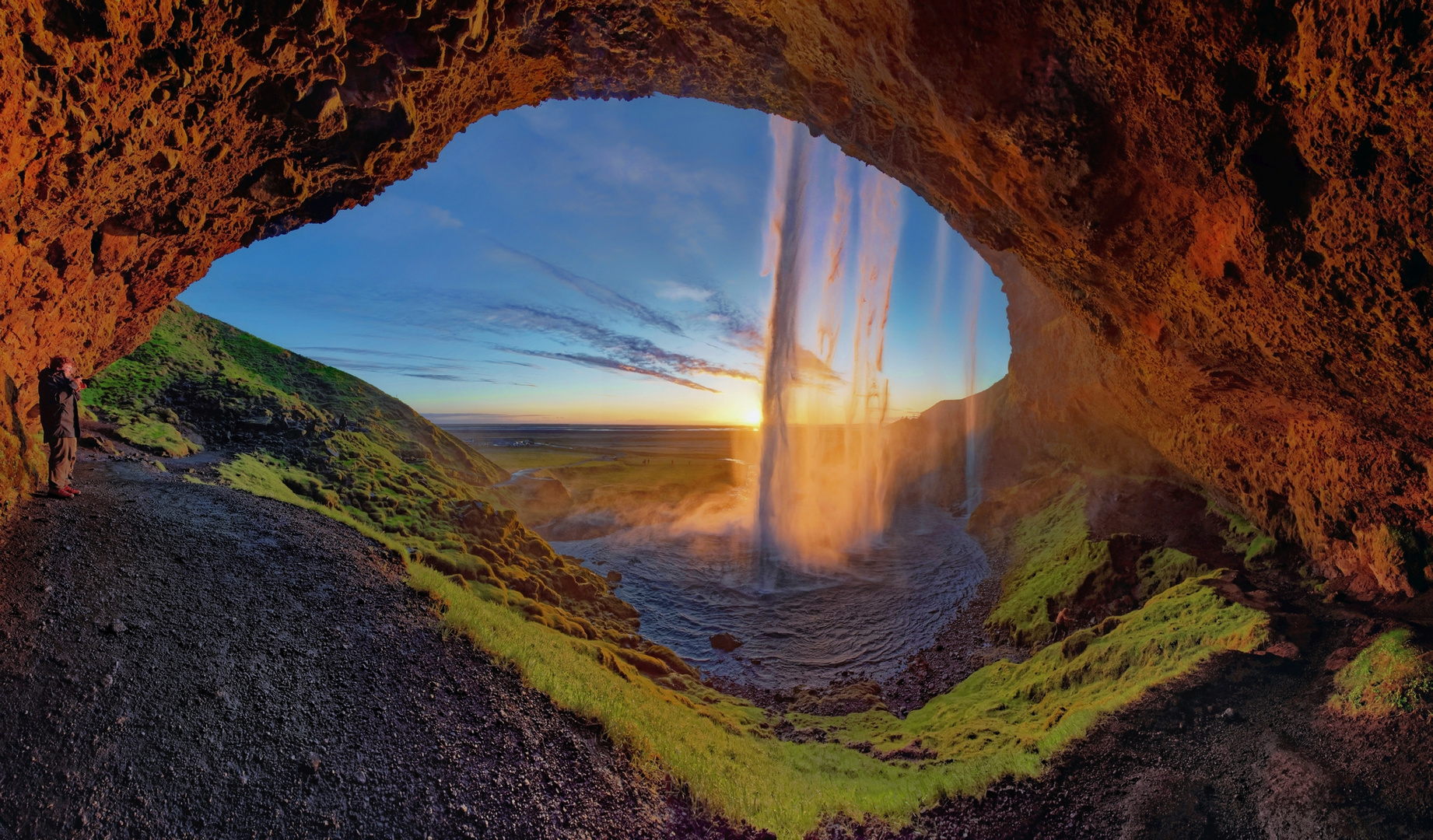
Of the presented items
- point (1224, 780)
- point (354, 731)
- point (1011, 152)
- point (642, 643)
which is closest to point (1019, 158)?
point (1011, 152)

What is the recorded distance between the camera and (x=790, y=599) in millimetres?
17656

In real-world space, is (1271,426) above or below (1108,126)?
below

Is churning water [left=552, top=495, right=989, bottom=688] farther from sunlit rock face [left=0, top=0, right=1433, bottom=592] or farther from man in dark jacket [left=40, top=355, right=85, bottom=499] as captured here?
man in dark jacket [left=40, top=355, right=85, bottom=499]

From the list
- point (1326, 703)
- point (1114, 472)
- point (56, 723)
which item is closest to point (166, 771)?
point (56, 723)

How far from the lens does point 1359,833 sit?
538cm

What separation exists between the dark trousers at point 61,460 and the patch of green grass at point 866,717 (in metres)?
4.73

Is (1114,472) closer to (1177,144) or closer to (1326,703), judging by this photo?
(1326,703)

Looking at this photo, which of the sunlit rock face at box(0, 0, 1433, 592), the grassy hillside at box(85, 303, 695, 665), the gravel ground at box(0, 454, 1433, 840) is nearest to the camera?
the gravel ground at box(0, 454, 1433, 840)

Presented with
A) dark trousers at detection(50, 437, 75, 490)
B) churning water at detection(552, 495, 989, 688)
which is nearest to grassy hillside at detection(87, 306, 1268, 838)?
churning water at detection(552, 495, 989, 688)

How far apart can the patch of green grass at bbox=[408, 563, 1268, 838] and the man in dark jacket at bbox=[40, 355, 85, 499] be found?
4.74 metres

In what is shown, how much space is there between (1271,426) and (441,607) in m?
15.6

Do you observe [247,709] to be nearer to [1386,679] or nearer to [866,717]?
[866,717]

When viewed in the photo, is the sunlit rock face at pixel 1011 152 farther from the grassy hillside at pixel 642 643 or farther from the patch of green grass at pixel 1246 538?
the grassy hillside at pixel 642 643

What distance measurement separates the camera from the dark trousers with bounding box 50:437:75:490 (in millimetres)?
6867
